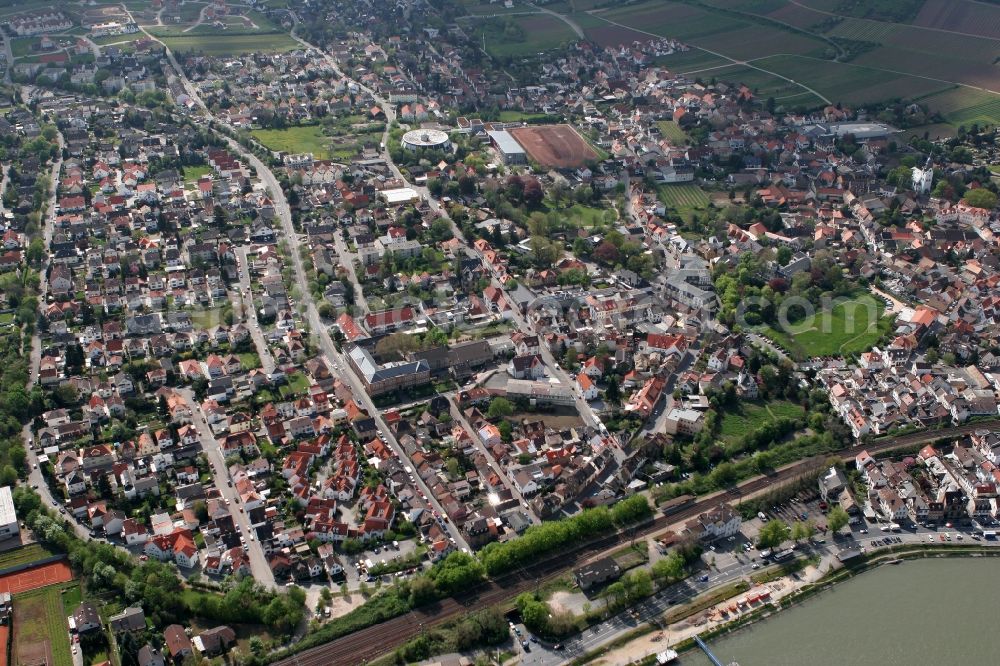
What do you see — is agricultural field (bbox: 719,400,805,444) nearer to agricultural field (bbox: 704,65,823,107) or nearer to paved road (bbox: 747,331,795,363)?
paved road (bbox: 747,331,795,363)

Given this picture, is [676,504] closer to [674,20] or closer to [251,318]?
[251,318]

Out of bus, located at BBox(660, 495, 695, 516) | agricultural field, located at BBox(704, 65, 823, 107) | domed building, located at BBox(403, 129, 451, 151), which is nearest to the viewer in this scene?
bus, located at BBox(660, 495, 695, 516)

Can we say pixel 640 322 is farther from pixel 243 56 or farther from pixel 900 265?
pixel 243 56

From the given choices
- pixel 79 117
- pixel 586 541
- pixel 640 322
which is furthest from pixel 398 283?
pixel 79 117

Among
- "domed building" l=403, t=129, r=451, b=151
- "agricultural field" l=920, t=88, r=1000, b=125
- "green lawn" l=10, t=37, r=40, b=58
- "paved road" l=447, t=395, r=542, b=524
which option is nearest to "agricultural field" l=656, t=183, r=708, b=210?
"domed building" l=403, t=129, r=451, b=151

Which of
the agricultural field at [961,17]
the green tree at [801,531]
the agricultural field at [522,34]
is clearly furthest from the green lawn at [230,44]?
the green tree at [801,531]

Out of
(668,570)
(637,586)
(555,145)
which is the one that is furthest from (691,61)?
(637,586)

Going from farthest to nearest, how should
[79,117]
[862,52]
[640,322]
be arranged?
[862,52] → [79,117] → [640,322]
